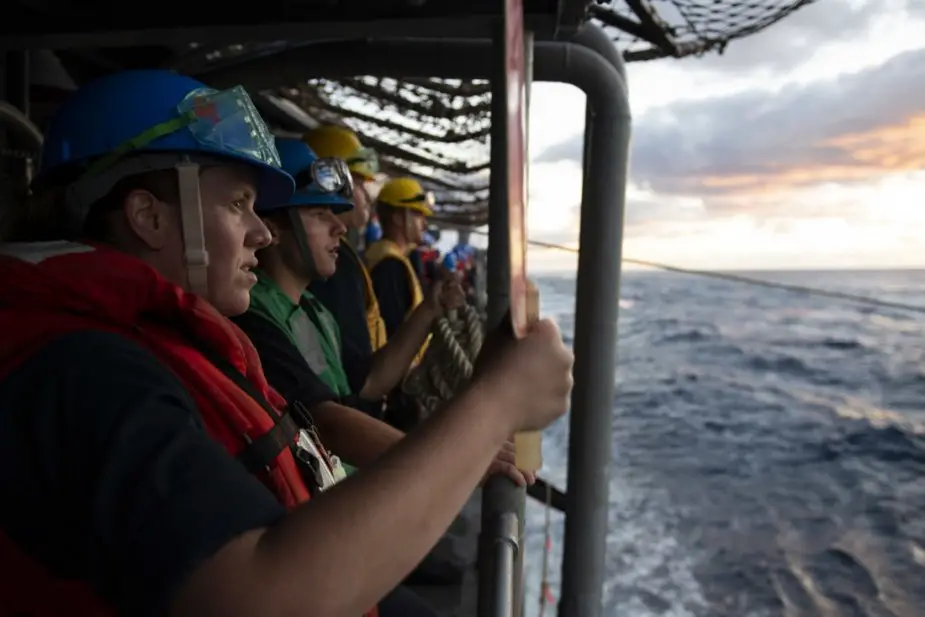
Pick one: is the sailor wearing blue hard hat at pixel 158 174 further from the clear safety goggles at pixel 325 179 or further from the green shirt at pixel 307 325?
the clear safety goggles at pixel 325 179

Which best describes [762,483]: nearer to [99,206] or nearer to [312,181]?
[312,181]

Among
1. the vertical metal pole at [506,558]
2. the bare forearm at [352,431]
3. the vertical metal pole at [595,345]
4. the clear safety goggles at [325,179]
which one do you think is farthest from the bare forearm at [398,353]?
the vertical metal pole at [506,558]

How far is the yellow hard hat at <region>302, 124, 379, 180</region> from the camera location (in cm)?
359

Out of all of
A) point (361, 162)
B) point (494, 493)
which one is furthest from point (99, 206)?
point (361, 162)

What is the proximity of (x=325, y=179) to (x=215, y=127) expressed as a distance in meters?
1.17

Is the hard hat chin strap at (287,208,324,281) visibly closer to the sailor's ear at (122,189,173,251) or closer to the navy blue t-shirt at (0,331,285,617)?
the sailor's ear at (122,189,173,251)

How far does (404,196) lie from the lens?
4.88m

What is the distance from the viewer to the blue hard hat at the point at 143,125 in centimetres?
104

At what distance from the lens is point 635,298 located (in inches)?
2089

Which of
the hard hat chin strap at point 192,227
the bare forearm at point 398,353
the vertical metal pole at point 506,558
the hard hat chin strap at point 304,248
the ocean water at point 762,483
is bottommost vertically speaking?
the ocean water at point 762,483

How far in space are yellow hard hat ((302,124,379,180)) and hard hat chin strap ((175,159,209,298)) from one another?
2.52 meters

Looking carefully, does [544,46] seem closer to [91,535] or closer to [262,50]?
[262,50]

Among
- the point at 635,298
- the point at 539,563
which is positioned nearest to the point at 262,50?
the point at 539,563

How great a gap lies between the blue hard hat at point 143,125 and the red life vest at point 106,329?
0.16m
